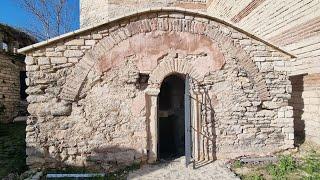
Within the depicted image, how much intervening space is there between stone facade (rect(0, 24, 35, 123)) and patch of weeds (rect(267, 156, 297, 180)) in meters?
11.3

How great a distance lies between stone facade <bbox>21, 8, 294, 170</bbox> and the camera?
6.38 metres

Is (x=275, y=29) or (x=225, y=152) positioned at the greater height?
(x=275, y=29)

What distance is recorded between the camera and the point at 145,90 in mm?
6672

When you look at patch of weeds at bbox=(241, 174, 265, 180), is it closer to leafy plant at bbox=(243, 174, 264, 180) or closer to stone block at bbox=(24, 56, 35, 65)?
leafy plant at bbox=(243, 174, 264, 180)

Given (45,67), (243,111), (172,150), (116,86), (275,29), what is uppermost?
(275,29)

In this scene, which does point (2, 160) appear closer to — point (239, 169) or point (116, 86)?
point (116, 86)

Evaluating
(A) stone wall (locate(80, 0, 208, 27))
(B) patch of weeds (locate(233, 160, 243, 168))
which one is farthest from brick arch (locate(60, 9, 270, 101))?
(A) stone wall (locate(80, 0, 208, 27))

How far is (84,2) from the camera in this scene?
47.2 feet

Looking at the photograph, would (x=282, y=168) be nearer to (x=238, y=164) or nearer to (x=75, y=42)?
(x=238, y=164)

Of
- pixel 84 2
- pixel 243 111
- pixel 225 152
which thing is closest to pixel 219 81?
pixel 243 111

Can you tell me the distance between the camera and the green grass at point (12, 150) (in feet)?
22.4

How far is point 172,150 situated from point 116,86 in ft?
11.1

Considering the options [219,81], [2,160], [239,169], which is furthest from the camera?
[2,160]

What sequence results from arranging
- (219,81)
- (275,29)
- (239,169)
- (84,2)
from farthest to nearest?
(84,2) → (275,29) → (219,81) → (239,169)
